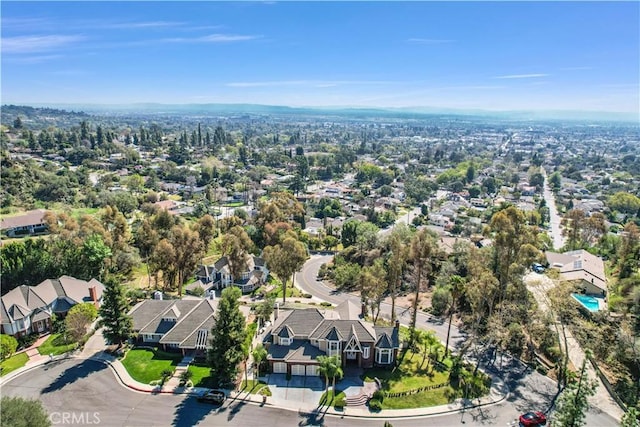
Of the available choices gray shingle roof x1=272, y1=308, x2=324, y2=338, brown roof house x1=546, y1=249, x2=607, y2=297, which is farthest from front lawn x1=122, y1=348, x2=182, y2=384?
brown roof house x1=546, y1=249, x2=607, y2=297

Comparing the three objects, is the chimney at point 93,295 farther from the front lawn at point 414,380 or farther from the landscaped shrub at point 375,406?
the landscaped shrub at point 375,406

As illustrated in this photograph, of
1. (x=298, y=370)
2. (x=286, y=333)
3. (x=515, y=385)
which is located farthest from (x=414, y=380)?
(x=286, y=333)

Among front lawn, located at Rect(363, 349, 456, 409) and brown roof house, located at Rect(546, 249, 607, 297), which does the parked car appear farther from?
brown roof house, located at Rect(546, 249, 607, 297)

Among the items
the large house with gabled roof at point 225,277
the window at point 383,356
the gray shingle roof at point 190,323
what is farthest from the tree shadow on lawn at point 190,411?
the large house with gabled roof at point 225,277

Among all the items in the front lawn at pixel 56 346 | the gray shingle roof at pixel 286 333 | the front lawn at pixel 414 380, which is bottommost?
the front lawn at pixel 414 380
